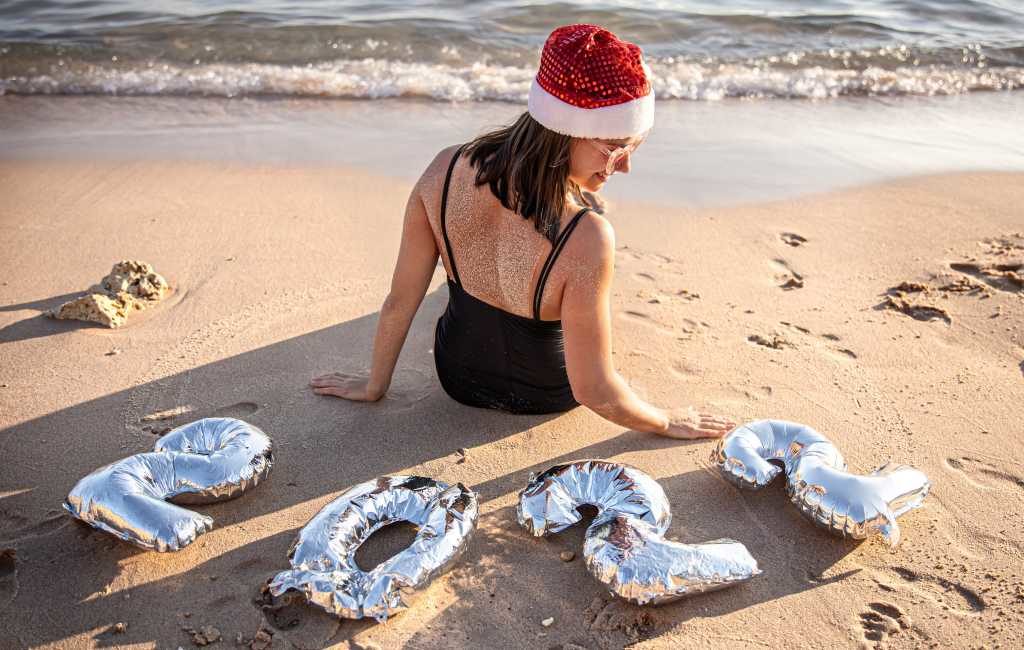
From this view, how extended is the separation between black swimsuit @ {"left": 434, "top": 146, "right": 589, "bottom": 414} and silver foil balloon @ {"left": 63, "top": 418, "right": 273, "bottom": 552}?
802mm

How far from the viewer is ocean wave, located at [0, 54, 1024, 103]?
7395 mm

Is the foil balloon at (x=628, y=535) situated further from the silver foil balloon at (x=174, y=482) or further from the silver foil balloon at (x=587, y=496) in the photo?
Result: the silver foil balloon at (x=174, y=482)

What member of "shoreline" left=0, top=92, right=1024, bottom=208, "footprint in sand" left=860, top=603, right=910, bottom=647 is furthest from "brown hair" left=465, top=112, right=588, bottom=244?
"shoreline" left=0, top=92, right=1024, bottom=208

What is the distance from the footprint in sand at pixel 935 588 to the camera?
2.66m

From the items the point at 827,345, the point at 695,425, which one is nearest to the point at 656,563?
the point at 695,425

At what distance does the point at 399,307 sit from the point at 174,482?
3.39ft

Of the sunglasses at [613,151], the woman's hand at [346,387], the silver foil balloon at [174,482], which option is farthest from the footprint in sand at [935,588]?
the silver foil balloon at [174,482]

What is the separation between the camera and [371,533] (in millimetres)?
2869

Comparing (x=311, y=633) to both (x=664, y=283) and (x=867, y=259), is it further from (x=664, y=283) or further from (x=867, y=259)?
(x=867, y=259)

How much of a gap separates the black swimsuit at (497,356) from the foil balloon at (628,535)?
448 millimetres

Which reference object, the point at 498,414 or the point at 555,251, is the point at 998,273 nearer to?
the point at 498,414

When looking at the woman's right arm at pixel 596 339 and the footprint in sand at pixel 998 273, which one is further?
the footprint in sand at pixel 998 273

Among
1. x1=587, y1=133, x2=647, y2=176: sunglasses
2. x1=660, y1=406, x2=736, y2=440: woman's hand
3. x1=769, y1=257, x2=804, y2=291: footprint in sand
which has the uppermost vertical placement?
x1=587, y1=133, x2=647, y2=176: sunglasses

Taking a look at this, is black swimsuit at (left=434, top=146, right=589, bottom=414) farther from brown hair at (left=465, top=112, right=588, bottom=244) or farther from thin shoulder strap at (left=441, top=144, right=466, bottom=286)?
brown hair at (left=465, top=112, right=588, bottom=244)
